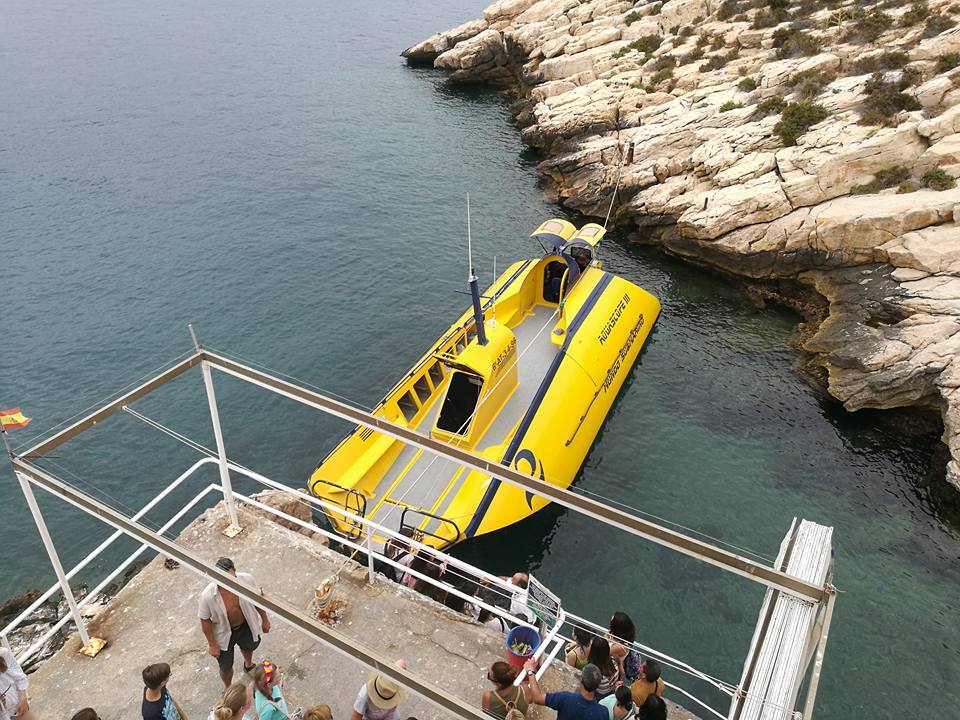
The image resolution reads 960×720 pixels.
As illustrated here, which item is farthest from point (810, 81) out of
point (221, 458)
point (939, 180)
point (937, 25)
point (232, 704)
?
point (232, 704)

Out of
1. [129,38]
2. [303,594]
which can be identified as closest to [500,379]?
[303,594]

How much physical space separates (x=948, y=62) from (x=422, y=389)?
84.8 feet

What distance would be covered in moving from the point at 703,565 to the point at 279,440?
40.4 feet

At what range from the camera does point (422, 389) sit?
17297mm

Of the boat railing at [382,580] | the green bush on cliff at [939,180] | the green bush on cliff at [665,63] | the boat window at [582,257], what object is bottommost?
the boat window at [582,257]

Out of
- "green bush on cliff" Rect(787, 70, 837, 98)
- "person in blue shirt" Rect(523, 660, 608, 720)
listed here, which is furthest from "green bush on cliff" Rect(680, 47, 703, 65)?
"person in blue shirt" Rect(523, 660, 608, 720)

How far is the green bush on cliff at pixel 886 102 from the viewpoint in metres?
24.8

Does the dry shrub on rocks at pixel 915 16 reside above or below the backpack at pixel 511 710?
above

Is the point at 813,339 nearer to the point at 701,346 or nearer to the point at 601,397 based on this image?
the point at 701,346

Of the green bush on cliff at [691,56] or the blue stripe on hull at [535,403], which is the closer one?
the blue stripe on hull at [535,403]

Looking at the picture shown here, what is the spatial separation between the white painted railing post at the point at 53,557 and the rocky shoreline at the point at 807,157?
60.0 feet

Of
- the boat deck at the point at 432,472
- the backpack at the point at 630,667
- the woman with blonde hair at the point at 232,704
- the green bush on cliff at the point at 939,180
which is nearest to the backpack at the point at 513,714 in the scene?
the backpack at the point at 630,667

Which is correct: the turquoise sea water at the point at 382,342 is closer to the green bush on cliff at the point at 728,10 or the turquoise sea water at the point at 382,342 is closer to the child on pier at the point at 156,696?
the child on pier at the point at 156,696

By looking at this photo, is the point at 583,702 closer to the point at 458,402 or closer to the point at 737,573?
the point at 737,573
